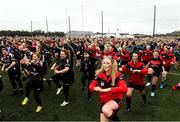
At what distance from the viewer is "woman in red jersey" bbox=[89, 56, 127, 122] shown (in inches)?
198

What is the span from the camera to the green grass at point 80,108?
785cm

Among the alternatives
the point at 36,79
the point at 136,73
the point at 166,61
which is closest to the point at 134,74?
the point at 136,73

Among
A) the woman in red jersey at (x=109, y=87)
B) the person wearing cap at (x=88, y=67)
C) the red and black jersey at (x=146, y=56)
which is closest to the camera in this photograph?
the woman in red jersey at (x=109, y=87)

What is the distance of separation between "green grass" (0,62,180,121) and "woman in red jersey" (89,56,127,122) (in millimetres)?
2581

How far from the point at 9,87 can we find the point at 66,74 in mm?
4200

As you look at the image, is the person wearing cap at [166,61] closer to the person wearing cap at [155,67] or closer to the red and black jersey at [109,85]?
the person wearing cap at [155,67]

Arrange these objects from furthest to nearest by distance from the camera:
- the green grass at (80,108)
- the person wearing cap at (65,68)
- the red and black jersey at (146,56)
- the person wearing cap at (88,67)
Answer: the red and black jersey at (146,56), the person wearing cap at (88,67), the person wearing cap at (65,68), the green grass at (80,108)

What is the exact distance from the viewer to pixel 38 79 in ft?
26.5

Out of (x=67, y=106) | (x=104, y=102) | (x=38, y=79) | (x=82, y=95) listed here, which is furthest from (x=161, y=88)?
(x=104, y=102)

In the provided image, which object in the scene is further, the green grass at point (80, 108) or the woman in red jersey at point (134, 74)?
the woman in red jersey at point (134, 74)

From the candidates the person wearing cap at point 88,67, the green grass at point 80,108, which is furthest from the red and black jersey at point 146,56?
the person wearing cap at point 88,67

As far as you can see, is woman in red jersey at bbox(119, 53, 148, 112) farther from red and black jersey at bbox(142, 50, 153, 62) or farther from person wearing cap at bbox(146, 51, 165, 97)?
red and black jersey at bbox(142, 50, 153, 62)

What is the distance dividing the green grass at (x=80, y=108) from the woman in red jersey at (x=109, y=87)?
258cm

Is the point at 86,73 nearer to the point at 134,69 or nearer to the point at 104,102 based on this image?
the point at 134,69
